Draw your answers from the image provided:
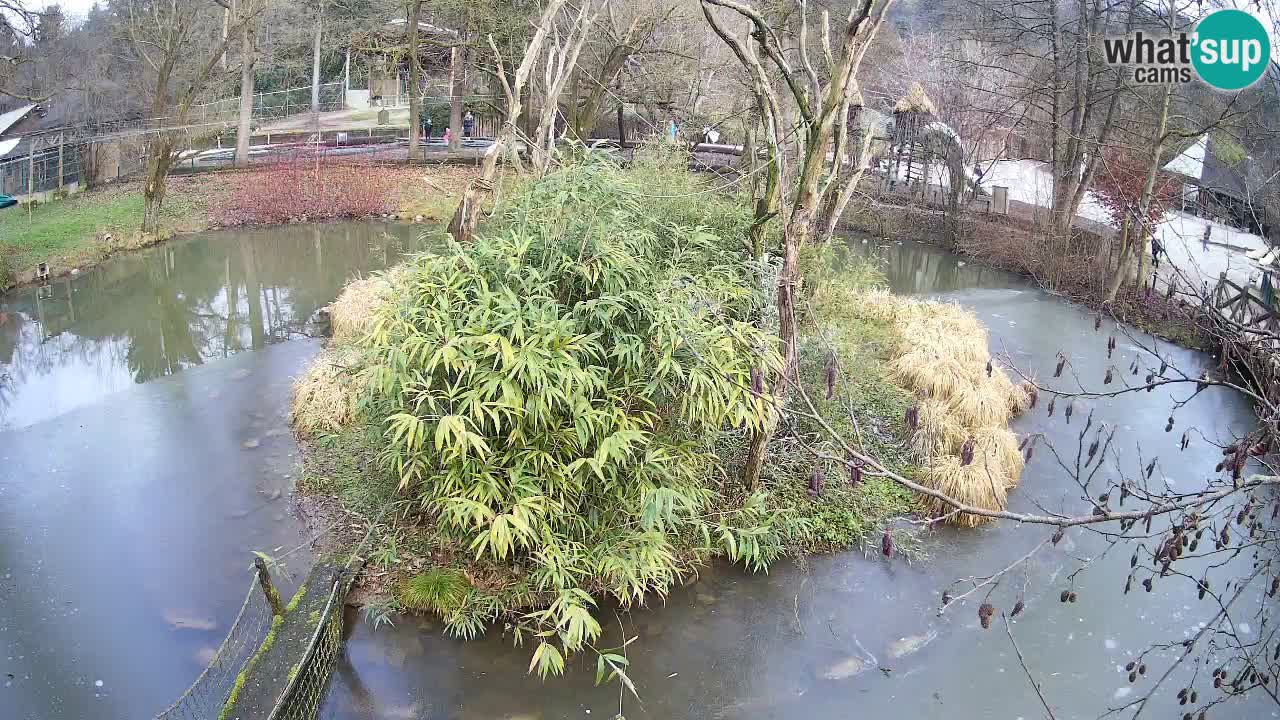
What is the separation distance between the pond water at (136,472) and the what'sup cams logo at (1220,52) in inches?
284

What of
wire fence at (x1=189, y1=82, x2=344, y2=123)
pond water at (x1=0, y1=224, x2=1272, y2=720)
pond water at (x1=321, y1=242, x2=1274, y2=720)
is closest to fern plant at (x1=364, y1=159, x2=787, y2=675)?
pond water at (x1=321, y1=242, x2=1274, y2=720)

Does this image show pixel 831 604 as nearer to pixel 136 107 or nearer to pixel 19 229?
pixel 19 229

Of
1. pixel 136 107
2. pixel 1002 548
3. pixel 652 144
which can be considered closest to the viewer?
pixel 1002 548

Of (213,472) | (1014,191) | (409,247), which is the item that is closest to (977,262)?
(1014,191)

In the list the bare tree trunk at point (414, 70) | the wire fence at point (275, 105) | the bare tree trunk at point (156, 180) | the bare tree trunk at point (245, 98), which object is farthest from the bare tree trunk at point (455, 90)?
the bare tree trunk at point (156, 180)

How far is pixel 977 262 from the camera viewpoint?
49.4ft

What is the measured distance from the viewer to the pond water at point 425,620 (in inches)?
200

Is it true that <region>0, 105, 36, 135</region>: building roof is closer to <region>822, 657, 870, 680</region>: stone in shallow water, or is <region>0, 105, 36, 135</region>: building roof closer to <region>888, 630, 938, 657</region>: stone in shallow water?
<region>822, 657, 870, 680</region>: stone in shallow water

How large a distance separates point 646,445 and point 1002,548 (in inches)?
110

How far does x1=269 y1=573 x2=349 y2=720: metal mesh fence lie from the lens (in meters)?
4.56

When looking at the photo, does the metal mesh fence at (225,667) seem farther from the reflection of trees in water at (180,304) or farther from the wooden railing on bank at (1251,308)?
the wooden railing on bank at (1251,308)

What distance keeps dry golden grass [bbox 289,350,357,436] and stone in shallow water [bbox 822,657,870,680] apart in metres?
4.39

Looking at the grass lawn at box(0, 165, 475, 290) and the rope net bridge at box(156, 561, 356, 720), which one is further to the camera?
the grass lawn at box(0, 165, 475, 290)

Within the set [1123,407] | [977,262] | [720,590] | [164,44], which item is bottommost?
[720,590]
